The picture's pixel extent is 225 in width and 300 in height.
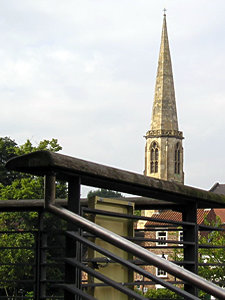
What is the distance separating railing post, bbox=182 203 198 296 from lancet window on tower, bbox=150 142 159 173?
90.0 meters

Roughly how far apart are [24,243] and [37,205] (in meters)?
39.1

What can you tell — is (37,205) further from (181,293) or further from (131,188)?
(181,293)

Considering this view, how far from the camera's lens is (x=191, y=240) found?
560cm

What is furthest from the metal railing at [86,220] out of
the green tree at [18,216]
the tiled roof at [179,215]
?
the tiled roof at [179,215]

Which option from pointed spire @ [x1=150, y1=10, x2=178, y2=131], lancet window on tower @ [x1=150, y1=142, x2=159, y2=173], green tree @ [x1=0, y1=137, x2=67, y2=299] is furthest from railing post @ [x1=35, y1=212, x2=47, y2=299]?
pointed spire @ [x1=150, y1=10, x2=178, y2=131]

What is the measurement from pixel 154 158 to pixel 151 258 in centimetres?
9303

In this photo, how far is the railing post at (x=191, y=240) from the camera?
546 centimetres

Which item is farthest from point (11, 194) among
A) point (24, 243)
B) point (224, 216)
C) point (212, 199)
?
point (212, 199)

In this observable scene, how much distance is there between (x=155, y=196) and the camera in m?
5.06

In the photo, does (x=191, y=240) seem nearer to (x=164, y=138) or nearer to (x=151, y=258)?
(x=151, y=258)

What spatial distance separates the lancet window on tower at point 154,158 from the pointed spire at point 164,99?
95.6 inches

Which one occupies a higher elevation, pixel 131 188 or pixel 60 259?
pixel 131 188

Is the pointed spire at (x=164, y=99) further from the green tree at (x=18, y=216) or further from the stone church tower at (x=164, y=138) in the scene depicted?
the green tree at (x=18, y=216)

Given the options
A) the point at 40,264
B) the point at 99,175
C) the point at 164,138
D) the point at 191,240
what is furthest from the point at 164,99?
the point at 99,175
